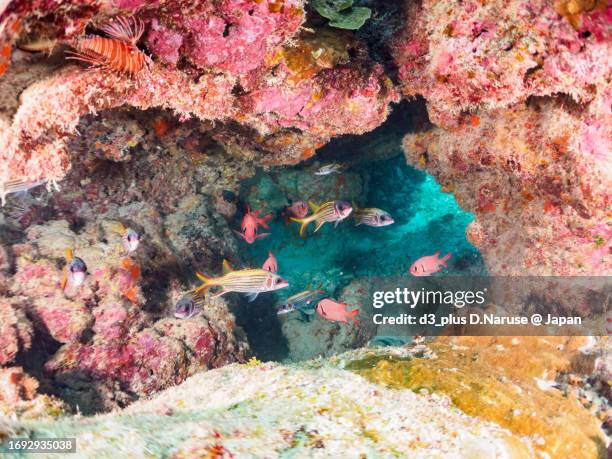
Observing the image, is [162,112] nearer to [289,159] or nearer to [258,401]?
[289,159]

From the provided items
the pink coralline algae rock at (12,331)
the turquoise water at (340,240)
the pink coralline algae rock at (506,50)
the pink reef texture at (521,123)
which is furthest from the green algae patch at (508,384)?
the turquoise water at (340,240)

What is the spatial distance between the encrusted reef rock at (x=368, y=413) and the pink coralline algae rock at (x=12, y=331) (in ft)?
6.39

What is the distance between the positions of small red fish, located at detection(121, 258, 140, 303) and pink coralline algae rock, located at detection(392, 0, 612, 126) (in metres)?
4.62

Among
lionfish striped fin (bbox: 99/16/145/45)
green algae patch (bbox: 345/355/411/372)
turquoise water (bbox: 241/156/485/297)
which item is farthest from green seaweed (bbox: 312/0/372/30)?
turquoise water (bbox: 241/156/485/297)

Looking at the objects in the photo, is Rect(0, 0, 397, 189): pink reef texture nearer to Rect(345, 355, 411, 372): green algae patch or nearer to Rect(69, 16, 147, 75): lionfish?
Rect(69, 16, 147, 75): lionfish

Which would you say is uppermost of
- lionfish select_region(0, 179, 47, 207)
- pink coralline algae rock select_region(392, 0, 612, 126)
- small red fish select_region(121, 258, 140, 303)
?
pink coralline algae rock select_region(392, 0, 612, 126)

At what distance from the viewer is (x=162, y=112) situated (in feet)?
19.7

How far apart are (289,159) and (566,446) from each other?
17.6 feet

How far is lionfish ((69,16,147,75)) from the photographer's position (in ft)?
8.40

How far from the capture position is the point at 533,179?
462cm

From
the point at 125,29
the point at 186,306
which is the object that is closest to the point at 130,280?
the point at 186,306

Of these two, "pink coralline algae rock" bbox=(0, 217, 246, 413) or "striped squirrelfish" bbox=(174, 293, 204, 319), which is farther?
"striped squirrelfish" bbox=(174, 293, 204, 319)

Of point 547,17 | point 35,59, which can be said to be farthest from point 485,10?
point 35,59

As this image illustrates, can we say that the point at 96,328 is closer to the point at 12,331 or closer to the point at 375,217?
the point at 12,331
